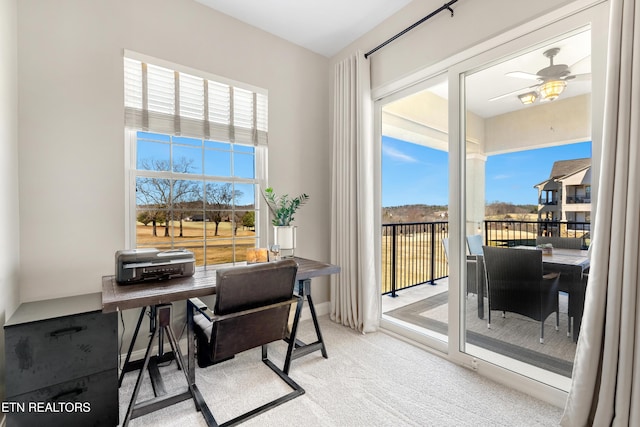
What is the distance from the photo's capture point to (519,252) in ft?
6.96

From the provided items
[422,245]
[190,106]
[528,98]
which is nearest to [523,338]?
[422,245]

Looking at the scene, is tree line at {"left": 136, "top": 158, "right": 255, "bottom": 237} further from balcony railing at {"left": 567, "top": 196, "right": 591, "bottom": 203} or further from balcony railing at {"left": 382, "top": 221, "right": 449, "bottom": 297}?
balcony railing at {"left": 567, "top": 196, "right": 591, "bottom": 203}

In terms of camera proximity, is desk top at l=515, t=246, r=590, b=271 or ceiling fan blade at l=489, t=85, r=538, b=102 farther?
ceiling fan blade at l=489, t=85, r=538, b=102

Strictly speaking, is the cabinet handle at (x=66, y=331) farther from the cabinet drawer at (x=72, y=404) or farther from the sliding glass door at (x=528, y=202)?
the sliding glass door at (x=528, y=202)

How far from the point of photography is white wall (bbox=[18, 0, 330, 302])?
6.32ft

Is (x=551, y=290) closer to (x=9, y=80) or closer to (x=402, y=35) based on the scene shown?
(x=402, y=35)

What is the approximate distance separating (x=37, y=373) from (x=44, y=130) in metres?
1.51

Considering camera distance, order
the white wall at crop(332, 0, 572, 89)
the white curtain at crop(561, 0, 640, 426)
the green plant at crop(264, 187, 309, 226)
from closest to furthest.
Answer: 1. the white curtain at crop(561, 0, 640, 426)
2. the white wall at crop(332, 0, 572, 89)
3. the green plant at crop(264, 187, 309, 226)

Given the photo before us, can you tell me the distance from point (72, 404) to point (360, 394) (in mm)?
1628

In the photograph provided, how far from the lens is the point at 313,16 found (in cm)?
275

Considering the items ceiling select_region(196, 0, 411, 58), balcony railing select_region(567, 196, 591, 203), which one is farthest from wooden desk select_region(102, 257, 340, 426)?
ceiling select_region(196, 0, 411, 58)

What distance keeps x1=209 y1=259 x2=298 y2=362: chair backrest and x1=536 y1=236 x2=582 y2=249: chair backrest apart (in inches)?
66.5

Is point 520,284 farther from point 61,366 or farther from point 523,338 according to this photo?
point 61,366

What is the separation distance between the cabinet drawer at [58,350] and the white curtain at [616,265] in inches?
101
